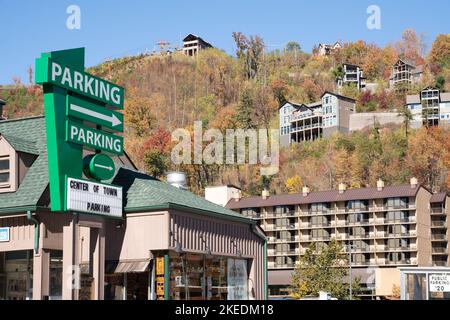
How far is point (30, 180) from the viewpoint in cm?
2978

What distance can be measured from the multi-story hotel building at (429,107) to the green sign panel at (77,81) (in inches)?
5652

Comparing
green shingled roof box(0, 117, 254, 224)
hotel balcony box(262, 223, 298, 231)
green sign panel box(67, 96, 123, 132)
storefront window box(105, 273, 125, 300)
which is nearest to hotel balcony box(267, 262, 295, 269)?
hotel balcony box(262, 223, 298, 231)

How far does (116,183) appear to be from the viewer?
1284 inches

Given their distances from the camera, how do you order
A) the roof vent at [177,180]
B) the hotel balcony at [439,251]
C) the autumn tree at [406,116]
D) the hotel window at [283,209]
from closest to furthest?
the roof vent at [177,180] < the hotel balcony at [439,251] < the hotel window at [283,209] < the autumn tree at [406,116]

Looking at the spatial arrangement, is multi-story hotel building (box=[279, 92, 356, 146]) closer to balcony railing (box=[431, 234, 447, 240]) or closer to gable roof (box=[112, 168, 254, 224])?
balcony railing (box=[431, 234, 447, 240])

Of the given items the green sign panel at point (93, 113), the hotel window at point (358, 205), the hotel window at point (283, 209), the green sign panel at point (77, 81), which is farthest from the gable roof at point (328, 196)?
the green sign panel at point (77, 81)

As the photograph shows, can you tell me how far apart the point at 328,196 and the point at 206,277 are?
95.6m

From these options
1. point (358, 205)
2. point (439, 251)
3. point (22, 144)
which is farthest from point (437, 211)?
point (22, 144)

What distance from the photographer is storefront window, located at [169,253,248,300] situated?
30672 mm

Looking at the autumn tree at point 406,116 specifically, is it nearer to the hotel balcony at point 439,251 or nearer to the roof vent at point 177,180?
the hotel balcony at point 439,251

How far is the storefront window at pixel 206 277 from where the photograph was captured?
101 feet

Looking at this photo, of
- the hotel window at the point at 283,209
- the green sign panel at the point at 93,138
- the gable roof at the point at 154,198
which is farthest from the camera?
the hotel window at the point at 283,209

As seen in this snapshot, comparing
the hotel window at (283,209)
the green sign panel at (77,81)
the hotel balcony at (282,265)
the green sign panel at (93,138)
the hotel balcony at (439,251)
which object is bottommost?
the hotel balcony at (282,265)
